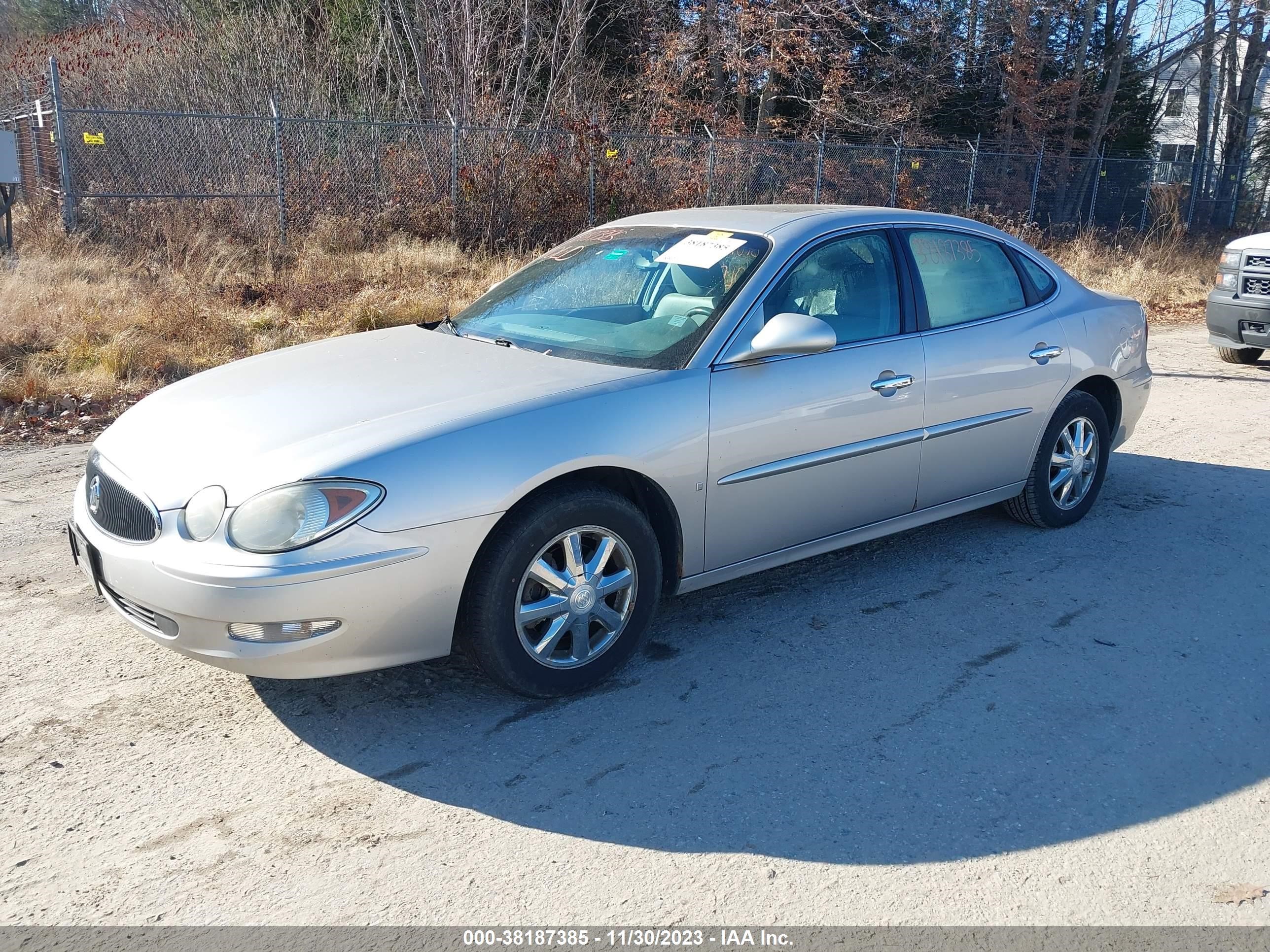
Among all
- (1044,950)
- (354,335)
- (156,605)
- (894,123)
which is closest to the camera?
(1044,950)

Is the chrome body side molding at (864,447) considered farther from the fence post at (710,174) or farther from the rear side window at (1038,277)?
the fence post at (710,174)

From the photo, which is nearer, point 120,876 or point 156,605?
point 120,876

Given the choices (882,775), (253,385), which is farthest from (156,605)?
(882,775)

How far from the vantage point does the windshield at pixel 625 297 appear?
4184mm

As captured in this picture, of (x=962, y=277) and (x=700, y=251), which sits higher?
(x=700, y=251)

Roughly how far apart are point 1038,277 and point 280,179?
1133 centimetres

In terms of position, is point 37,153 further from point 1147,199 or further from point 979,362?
point 1147,199

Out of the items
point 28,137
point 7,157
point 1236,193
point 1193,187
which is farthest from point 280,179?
point 1236,193

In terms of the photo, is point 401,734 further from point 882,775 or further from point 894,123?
point 894,123

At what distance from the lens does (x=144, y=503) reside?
132 inches

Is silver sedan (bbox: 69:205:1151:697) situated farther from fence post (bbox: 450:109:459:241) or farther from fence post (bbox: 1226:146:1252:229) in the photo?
fence post (bbox: 1226:146:1252:229)

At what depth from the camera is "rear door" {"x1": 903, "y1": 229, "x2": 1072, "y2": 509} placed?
190 inches

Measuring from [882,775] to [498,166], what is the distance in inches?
538

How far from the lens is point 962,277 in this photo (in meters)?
5.12
